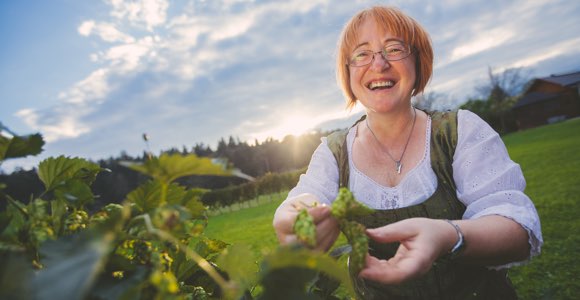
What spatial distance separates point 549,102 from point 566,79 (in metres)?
5.06

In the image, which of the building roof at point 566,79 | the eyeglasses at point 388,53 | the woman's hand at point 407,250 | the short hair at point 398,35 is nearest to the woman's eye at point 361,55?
the eyeglasses at point 388,53

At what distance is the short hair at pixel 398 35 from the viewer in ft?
7.89

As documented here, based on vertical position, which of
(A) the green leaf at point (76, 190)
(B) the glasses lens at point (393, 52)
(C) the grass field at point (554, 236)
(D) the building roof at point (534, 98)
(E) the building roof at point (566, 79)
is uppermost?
(E) the building roof at point (566, 79)

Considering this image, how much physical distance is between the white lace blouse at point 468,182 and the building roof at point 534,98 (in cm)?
7099

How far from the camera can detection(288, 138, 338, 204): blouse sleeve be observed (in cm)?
230

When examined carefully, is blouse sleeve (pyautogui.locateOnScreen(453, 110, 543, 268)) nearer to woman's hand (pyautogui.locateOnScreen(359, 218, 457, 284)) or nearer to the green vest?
the green vest

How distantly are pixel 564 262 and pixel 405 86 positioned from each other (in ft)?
19.5

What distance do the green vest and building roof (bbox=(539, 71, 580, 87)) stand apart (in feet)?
232

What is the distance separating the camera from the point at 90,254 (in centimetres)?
49

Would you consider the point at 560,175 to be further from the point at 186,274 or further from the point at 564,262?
the point at 186,274

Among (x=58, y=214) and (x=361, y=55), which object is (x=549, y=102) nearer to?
(x=361, y=55)

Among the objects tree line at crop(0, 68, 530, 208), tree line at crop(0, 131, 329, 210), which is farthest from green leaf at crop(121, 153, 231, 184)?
tree line at crop(0, 131, 329, 210)

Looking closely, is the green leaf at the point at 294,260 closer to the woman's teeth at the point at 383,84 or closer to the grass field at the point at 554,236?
the grass field at the point at 554,236

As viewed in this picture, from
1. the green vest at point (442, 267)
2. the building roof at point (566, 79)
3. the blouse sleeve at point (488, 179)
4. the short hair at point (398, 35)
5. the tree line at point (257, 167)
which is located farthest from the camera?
the building roof at point (566, 79)
